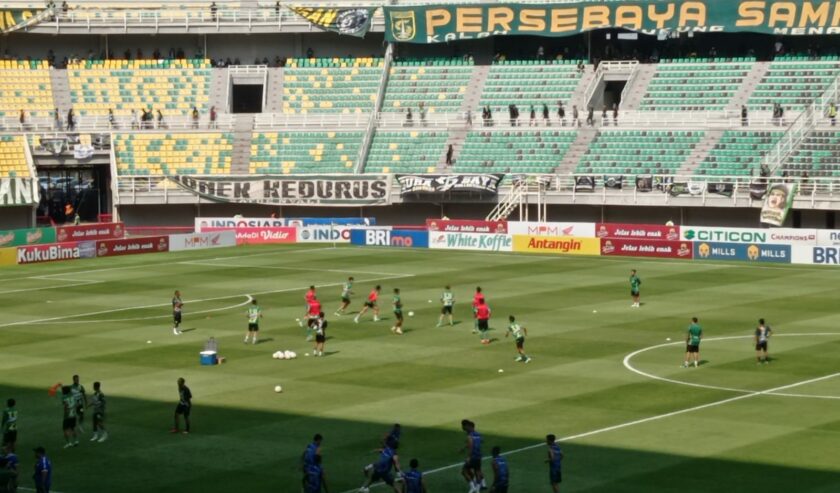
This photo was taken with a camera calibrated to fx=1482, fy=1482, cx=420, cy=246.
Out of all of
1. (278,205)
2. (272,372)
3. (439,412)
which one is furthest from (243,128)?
(439,412)

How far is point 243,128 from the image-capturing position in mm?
97312

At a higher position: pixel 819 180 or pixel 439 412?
pixel 819 180

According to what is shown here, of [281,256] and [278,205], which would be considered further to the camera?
[278,205]

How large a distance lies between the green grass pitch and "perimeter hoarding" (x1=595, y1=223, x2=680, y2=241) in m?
8.83

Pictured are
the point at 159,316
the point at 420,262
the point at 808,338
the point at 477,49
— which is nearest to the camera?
the point at 808,338

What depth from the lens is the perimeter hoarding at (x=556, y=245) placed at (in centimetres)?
7625

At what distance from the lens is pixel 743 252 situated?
71.9 m

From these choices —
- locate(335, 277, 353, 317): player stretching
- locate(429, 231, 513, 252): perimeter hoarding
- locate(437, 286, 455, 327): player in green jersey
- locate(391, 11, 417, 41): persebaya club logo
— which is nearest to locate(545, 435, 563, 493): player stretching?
locate(437, 286, 455, 327): player in green jersey

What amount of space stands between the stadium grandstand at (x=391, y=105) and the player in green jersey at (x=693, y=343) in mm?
38139

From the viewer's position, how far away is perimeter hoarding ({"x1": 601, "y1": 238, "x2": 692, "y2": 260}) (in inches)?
2886

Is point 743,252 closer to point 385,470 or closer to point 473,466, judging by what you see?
point 473,466

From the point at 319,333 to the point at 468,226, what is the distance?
37.2 meters

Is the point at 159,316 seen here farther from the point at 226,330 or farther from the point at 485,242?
the point at 485,242

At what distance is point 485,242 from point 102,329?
3223 centimetres
